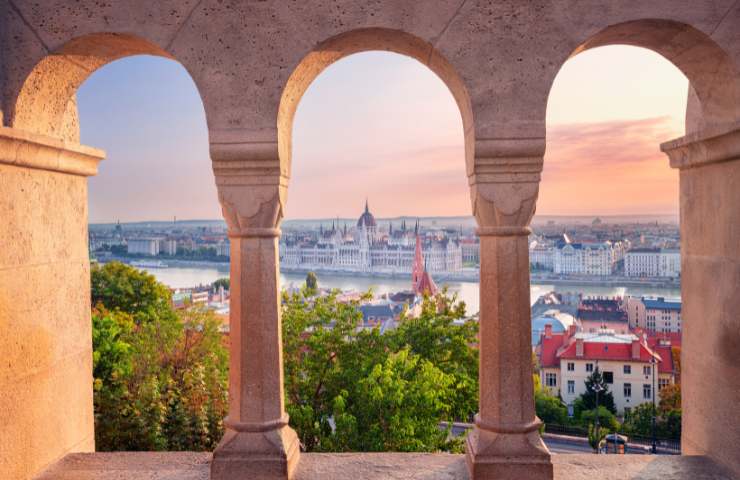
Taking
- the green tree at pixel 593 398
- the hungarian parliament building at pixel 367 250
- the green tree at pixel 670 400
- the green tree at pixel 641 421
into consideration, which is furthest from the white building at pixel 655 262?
the hungarian parliament building at pixel 367 250

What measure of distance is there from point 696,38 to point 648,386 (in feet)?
160

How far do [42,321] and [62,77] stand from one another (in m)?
1.75

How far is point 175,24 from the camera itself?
12.7 ft

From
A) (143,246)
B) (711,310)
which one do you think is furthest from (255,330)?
(143,246)

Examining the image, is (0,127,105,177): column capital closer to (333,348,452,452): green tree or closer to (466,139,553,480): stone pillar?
(466,139,553,480): stone pillar

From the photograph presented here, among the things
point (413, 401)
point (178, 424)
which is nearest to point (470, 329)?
point (413, 401)

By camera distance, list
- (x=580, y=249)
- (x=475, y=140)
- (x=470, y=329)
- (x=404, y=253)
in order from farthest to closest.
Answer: (x=404, y=253) → (x=580, y=249) → (x=470, y=329) → (x=475, y=140)

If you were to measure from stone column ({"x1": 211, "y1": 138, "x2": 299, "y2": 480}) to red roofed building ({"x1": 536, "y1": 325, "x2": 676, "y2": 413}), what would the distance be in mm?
44854

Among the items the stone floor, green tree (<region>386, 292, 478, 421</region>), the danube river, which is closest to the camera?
the stone floor

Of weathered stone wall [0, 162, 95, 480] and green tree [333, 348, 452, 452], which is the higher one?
weathered stone wall [0, 162, 95, 480]

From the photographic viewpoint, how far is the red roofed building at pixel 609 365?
150 ft

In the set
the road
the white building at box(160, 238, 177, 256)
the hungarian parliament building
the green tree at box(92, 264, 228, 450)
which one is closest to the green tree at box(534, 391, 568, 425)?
the road

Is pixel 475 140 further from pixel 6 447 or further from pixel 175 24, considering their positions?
pixel 6 447

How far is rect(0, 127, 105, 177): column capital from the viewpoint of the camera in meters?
3.87
